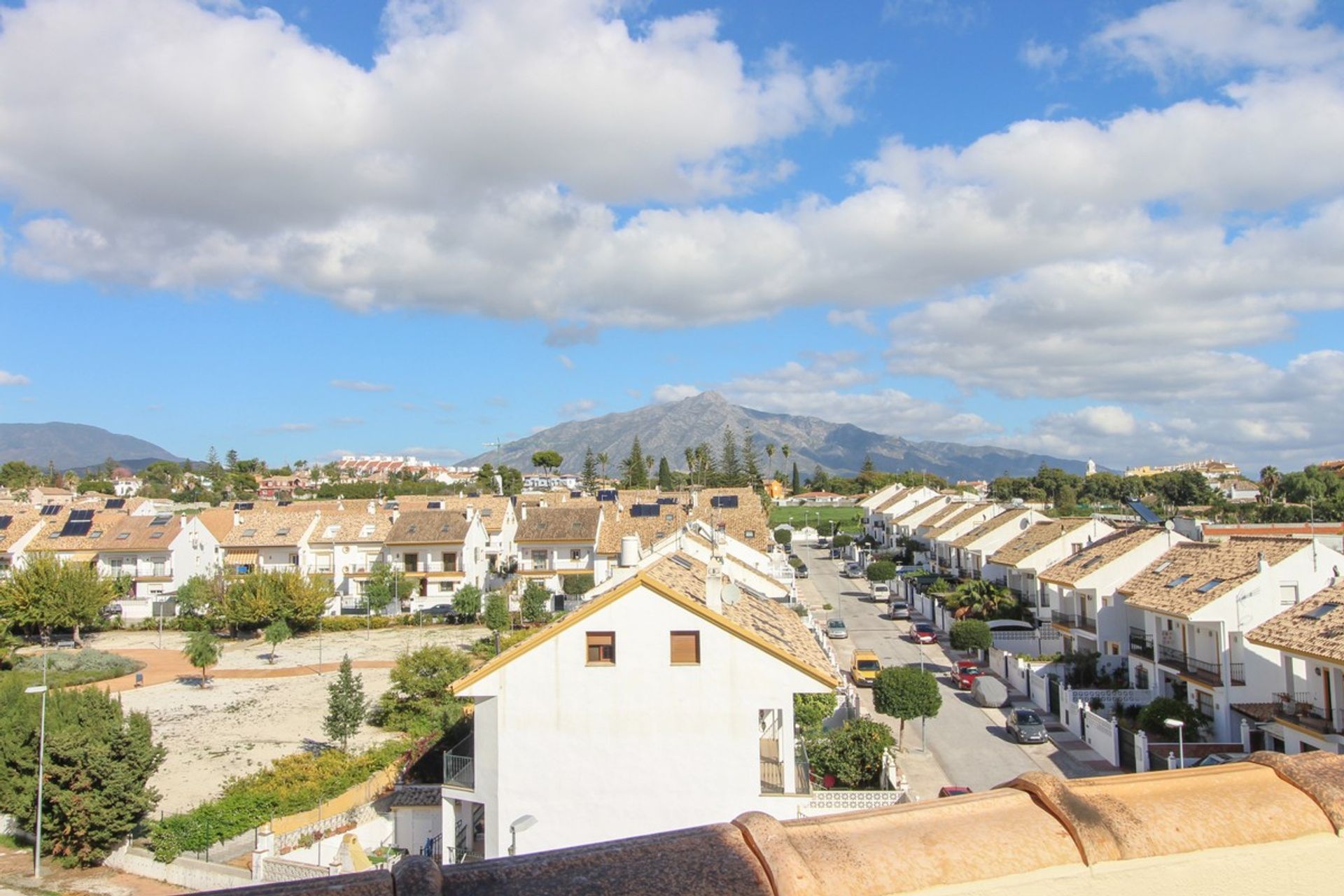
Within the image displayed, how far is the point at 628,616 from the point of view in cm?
1773

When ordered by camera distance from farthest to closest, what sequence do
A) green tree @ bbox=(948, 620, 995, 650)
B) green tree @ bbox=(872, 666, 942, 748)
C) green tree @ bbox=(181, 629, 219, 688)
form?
1. green tree @ bbox=(181, 629, 219, 688)
2. green tree @ bbox=(948, 620, 995, 650)
3. green tree @ bbox=(872, 666, 942, 748)

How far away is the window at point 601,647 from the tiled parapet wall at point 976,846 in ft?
46.9

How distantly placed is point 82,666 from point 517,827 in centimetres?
3748

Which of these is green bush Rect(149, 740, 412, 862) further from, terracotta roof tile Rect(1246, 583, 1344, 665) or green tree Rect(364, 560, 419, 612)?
green tree Rect(364, 560, 419, 612)

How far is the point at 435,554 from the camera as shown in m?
63.3

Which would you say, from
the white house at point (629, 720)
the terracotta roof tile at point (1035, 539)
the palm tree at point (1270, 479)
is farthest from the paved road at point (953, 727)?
the palm tree at point (1270, 479)

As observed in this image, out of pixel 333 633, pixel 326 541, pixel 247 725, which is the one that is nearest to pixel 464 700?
pixel 247 725

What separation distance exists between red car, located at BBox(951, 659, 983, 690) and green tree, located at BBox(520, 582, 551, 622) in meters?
25.2

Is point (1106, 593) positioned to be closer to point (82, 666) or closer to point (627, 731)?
point (627, 731)

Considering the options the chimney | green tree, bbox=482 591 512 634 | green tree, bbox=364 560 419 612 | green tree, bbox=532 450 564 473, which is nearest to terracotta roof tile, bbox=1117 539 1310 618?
the chimney

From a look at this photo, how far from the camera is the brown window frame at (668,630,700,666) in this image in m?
17.6

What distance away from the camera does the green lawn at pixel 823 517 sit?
112125 millimetres

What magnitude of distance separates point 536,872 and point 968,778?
2406 cm

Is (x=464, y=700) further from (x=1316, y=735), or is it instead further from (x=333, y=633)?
(x=333, y=633)
